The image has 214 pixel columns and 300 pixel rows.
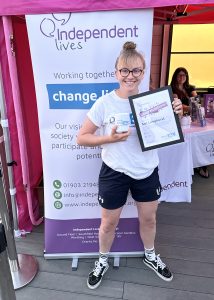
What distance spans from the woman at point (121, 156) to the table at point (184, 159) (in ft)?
3.12

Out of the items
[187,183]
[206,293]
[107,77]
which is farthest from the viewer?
[187,183]

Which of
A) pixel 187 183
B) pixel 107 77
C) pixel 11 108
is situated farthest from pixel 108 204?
pixel 187 183

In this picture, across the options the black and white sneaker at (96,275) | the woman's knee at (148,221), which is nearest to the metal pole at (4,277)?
the black and white sneaker at (96,275)

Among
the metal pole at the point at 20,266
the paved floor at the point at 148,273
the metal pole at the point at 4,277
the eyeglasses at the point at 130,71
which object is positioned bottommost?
the paved floor at the point at 148,273

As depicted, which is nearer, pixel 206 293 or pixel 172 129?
pixel 172 129

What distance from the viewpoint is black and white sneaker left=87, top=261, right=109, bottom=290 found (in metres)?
2.06

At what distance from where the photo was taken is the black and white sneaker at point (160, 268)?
2.13m

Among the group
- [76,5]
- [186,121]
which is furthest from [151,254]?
[76,5]

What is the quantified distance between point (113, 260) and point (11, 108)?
137 cm

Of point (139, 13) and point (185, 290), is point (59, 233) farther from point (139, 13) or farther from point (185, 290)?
point (139, 13)

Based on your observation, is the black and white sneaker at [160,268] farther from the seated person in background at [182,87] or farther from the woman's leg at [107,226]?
the seated person in background at [182,87]

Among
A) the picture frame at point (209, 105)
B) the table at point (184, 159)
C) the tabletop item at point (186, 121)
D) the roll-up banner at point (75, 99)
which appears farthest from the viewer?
the picture frame at point (209, 105)

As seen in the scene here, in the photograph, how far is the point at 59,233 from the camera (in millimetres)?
2268

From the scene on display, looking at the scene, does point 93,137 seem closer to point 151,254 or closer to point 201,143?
point 151,254
